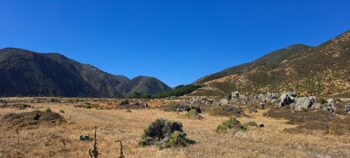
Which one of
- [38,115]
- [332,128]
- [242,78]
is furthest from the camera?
[242,78]

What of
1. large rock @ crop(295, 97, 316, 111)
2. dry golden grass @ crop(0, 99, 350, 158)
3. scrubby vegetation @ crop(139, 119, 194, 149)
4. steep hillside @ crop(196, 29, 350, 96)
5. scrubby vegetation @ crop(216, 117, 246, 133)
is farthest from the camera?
steep hillside @ crop(196, 29, 350, 96)

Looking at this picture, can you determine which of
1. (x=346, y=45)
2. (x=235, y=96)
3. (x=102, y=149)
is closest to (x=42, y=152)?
(x=102, y=149)

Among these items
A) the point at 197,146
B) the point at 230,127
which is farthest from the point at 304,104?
the point at 197,146

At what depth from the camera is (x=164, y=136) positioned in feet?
61.8

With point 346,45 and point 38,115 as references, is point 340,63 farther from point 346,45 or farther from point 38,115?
point 38,115

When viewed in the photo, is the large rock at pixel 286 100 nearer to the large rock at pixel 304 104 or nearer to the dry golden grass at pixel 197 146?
→ the large rock at pixel 304 104

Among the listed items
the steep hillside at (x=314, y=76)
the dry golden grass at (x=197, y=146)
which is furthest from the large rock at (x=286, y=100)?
the steep hillside at (x=314, y=76)

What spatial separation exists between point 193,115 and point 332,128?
16634 mm

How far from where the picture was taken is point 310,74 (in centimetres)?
9462

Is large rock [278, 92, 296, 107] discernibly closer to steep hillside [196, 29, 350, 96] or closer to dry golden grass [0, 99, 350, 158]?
dry golden grass [0, 99, 350, 158]

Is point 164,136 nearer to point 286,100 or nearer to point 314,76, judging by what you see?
point 286,100

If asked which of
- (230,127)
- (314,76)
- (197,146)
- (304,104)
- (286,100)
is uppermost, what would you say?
(314,76)

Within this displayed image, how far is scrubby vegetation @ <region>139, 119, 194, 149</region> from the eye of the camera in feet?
56.0

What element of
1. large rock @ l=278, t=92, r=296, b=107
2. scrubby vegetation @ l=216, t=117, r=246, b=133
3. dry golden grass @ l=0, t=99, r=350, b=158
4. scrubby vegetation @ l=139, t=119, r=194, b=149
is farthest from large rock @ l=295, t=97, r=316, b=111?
scrubby vegetation @ l=139, t=119, r=194, b=149
